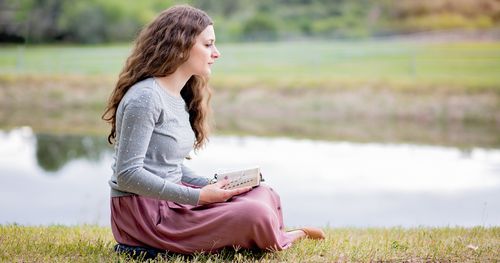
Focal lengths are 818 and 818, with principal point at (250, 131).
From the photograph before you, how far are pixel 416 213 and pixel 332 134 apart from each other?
5.12m

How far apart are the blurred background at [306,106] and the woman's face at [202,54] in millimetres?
2338

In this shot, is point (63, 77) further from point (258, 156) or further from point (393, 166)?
point (393, 166)

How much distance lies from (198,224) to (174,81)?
0.55m

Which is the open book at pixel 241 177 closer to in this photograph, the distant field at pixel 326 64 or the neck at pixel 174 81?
the neck at pixel 174 81

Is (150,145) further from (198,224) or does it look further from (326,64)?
(326,64)

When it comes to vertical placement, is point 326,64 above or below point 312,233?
above

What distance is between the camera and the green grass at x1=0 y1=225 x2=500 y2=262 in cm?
297

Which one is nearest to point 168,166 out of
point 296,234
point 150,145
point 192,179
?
point 150,145

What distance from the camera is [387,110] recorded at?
13.6m

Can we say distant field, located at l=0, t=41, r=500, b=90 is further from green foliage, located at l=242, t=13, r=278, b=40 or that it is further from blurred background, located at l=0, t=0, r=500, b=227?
green foliage, located at l=242, t=13, r=278, b=40

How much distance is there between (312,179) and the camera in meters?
7.38

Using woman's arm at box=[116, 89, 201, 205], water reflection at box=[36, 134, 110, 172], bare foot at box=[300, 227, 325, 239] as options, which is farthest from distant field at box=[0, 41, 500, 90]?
woman's arm at box=[116, 89, 201, 205]

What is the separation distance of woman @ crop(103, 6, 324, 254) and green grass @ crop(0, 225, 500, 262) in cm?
6

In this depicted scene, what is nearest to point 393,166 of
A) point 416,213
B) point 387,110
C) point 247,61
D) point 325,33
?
point 416,213
